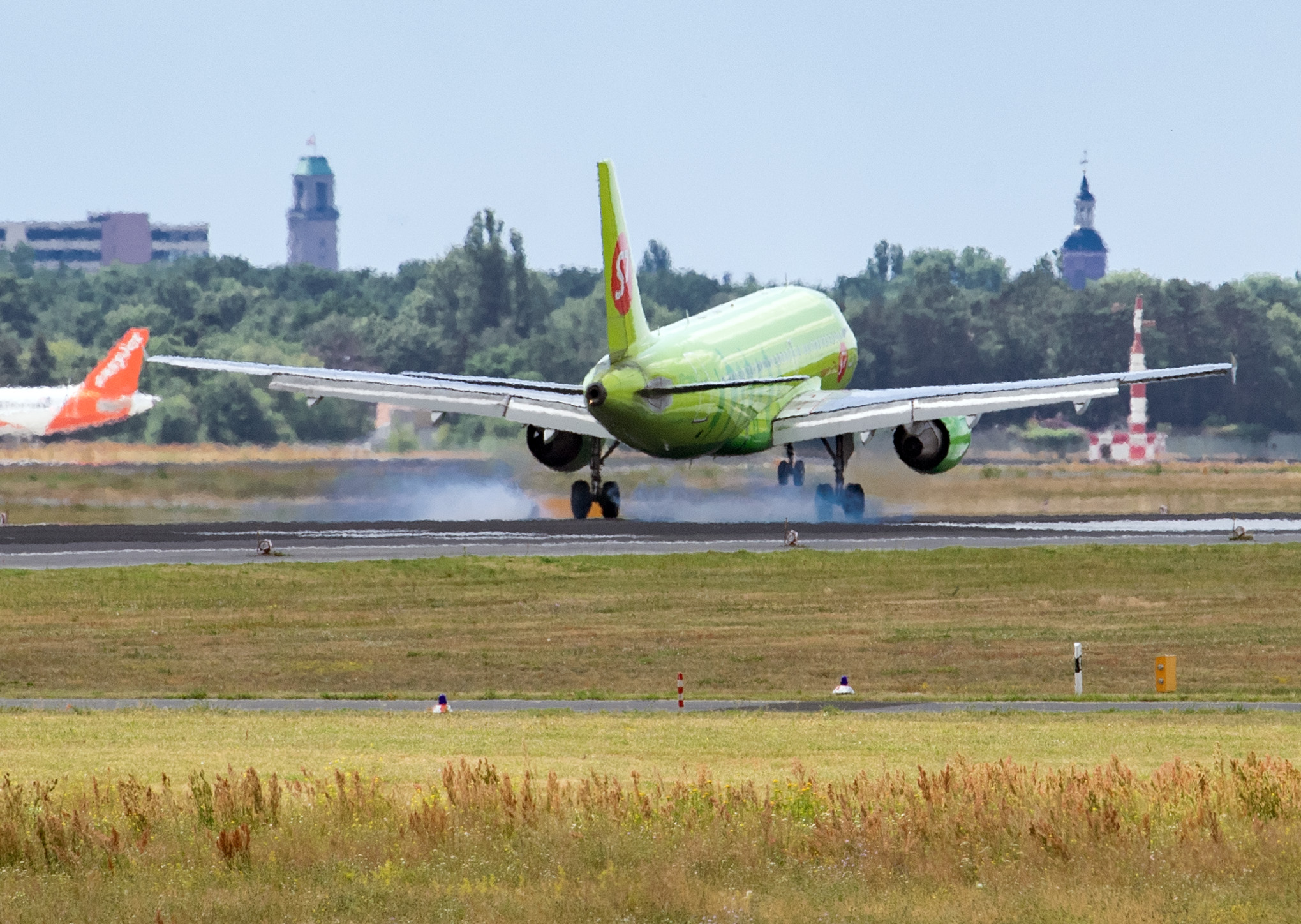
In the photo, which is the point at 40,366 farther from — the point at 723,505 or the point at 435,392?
the point at 723,505

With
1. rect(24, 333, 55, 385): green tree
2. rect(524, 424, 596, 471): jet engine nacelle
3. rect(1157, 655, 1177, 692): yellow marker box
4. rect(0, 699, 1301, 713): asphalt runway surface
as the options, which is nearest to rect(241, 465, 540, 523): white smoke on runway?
rect(524, 424, 596, 471): jet engine nacelle

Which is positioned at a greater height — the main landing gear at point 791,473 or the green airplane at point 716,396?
the green airplane at point 716,396

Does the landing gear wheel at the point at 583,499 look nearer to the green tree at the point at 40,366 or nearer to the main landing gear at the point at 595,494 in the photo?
the main landing gear at the point at 595,494

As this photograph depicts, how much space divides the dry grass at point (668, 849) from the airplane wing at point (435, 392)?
45.6 meters

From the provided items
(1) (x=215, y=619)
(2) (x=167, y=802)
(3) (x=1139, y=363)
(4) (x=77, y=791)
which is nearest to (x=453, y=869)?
(2) (x=167, y=802)

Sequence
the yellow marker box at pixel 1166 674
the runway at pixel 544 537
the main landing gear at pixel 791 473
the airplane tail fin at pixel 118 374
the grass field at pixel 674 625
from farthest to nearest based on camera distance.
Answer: the airplane tail fin at pixel 118 374 → the main landing gear at pixel 791 473 → the runway at pixel 544 537 → the grass field at pixel 674 625 → the yellow marker box at pixel 1166 674

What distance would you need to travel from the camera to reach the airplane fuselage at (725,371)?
6106 cm

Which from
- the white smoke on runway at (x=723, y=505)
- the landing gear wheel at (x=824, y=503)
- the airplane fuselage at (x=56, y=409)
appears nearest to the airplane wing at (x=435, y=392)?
the white smoke on runway at (x=723, y=505)

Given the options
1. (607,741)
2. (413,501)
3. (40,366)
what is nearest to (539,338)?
(40,366)

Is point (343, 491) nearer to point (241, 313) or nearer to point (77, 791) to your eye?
point (77, 791)

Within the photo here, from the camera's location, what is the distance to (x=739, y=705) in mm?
34812

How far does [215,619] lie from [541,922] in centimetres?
3123

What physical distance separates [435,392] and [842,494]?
13.6 m

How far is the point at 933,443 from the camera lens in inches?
2712
